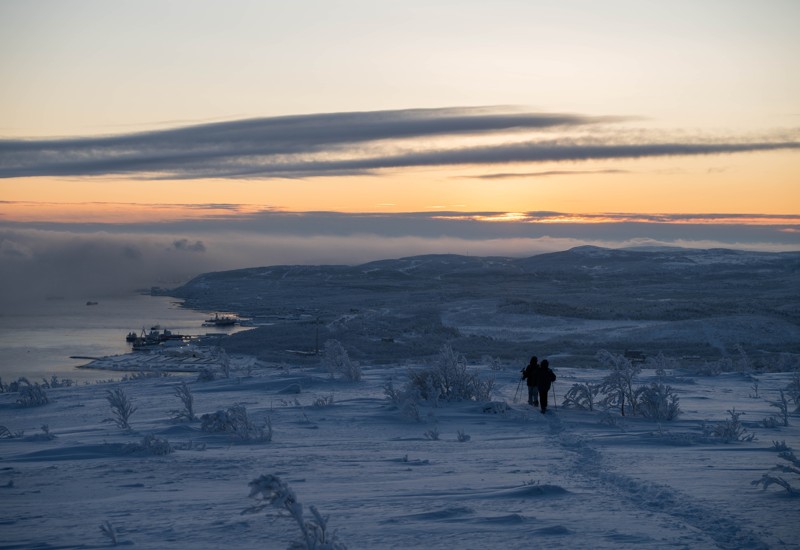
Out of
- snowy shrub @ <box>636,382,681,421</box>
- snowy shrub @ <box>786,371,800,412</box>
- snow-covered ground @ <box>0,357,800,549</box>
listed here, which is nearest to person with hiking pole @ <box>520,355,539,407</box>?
snow-covered ground @ <box>0,357,800,549</box>

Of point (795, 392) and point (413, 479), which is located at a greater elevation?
point (413, 479)

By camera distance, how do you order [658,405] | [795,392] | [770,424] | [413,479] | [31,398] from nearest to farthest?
[413,479] → [770,424] → [658,405] → [795,392] → [31,398]

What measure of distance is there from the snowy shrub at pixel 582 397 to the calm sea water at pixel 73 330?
981 inches

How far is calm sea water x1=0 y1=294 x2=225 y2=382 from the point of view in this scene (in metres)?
38.8

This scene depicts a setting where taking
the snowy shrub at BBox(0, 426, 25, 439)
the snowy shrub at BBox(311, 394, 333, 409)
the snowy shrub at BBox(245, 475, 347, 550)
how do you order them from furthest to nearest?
the snowy shrub at BBox(311, 394, 333, 409)
the snowy shrub at BBox(0, 426, 25, 439)
the snowy shrub at BBox(245, 475, 347, 550)

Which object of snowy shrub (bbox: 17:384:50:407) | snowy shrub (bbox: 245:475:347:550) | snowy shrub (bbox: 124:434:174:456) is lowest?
snowy shrub (bbox: 17:384:50:407)

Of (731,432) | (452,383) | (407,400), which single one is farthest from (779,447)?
(452,383)

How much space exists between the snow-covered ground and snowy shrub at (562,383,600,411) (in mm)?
366

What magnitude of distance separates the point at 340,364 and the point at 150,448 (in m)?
10.1

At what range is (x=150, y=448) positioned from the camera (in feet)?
30.6

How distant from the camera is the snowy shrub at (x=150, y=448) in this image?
30.5 feet

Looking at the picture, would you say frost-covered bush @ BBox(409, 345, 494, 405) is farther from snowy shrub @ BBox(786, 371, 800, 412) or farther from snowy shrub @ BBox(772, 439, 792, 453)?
snowy shrub @ BBox(772, 439, 792, 453)

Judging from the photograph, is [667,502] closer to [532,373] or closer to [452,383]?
[532,373]

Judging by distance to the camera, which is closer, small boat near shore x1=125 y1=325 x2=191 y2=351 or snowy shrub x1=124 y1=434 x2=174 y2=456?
snowy shrub x1=124 y1=434 x2=174 y2=456
